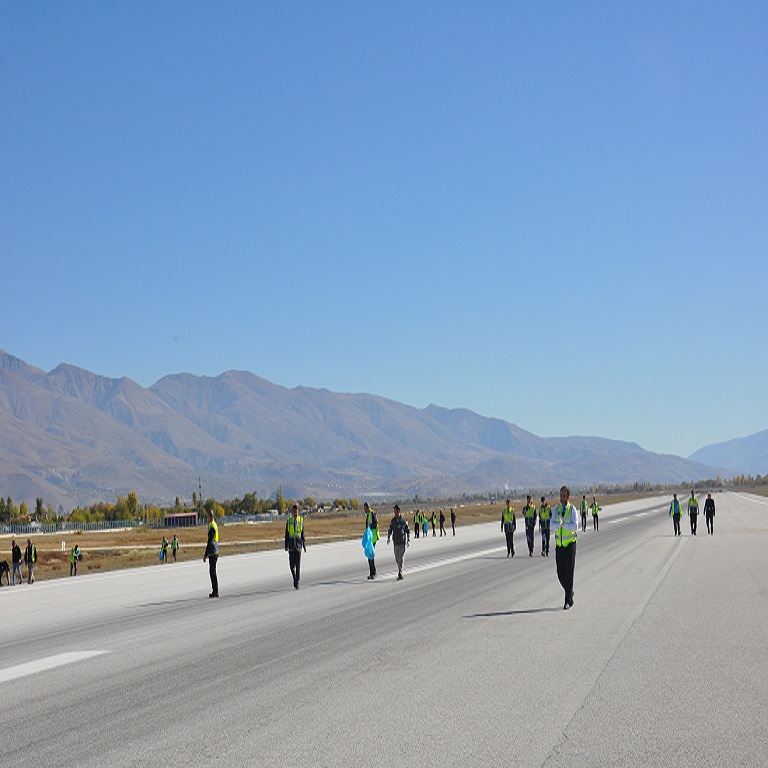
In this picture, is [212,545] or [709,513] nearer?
[212,545]

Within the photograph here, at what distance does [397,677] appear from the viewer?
398 inches

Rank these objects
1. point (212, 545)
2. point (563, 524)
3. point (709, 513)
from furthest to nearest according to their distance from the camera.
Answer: point (709, 513)
point (212, 545)
point (563, 524)

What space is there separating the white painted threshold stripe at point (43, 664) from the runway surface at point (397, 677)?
39 millimetres

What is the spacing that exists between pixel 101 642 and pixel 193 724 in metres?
6.14

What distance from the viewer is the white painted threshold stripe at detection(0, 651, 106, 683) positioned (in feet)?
35.9

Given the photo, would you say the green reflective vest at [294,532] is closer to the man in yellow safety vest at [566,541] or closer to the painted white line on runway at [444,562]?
the painted white line on runway at [444,562]

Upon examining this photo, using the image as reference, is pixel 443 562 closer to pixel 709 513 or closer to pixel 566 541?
pixel 566 541

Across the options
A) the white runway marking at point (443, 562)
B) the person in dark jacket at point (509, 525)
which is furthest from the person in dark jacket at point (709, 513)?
the person in dark jacket at point (509, 525)

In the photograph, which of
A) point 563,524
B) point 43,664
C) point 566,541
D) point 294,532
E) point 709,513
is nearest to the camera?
point 43,664

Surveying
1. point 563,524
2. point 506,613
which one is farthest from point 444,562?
point 506,613

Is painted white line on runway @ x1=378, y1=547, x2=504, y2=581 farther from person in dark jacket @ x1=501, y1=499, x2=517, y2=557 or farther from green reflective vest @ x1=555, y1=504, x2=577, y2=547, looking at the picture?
green reflective vest @ x1=555, y1=504, x2=577, y2=547

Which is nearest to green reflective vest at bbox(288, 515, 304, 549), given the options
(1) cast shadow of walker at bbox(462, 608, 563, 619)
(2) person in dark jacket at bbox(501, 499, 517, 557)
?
(1) cast shadow of walker at bbox(462, 608, 563, 619)

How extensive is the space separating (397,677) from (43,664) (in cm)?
444

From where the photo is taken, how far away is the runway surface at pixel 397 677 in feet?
24.0
